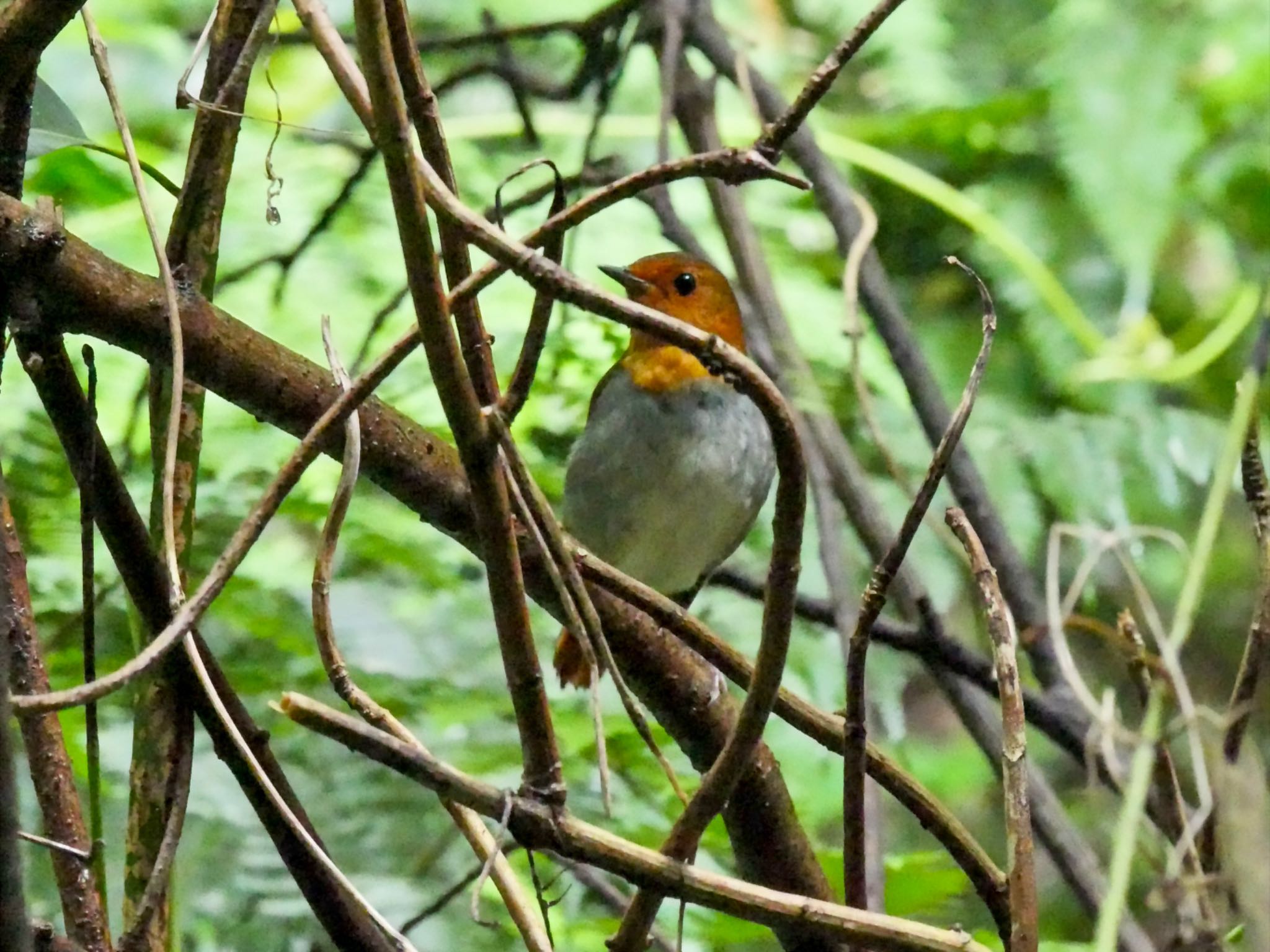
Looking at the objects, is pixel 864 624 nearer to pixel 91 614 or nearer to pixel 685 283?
pixel 91 614

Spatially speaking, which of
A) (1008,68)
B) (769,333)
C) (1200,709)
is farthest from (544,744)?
(1008,68)

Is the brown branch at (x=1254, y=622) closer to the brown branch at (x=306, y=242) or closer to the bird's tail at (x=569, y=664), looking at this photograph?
the bird's tail at (x=569, y=664)

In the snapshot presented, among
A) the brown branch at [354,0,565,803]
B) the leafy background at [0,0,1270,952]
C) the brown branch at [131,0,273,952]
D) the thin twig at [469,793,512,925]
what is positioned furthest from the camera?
the leafy background at [0,0,1270,952]

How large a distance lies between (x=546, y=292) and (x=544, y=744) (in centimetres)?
28

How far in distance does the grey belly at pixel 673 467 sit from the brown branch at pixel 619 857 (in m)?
1.56

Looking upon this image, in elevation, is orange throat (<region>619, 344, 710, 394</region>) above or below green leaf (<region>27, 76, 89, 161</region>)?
above

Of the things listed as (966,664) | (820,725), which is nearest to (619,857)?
(820,725)

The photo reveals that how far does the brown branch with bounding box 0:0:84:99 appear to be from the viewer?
86 cm

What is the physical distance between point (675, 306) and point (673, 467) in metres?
0.40

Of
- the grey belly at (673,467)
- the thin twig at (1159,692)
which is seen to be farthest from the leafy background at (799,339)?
the thin twig at (1159,692)

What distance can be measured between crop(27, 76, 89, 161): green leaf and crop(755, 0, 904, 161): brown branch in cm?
62

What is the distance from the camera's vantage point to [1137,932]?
5.59 feet

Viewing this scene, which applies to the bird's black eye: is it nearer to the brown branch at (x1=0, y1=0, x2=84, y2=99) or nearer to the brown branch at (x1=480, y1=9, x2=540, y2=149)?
the brown branch at (x1=480, y1=9, x2=540, y2=149)

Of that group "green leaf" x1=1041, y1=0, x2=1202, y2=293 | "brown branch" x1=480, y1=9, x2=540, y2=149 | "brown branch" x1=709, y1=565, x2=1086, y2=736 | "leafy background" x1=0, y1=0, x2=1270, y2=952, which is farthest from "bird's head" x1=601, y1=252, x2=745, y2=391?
"green leaf" x1=1041, y1=0, x2=1202, y2=293
